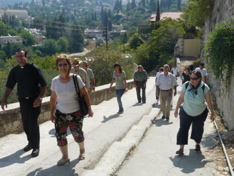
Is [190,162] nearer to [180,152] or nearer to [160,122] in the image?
[180,152]

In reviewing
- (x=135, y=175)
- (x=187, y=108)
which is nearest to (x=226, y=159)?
(x=187, y=108)

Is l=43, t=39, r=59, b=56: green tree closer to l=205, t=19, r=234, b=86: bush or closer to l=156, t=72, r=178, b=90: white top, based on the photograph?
l=156, t=72, r=178, b=90: white top

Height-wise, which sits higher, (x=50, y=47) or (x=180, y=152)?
(x=180, y=152)

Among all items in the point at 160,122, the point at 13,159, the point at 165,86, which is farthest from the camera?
the point at 165,86

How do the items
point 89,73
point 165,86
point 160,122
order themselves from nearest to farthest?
point 160,122, point 165,86, point 89,73

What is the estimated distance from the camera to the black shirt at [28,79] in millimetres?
5027

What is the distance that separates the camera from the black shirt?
5027 mm

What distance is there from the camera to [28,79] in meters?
5.03

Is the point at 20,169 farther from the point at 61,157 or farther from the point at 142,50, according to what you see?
the point at 142,50

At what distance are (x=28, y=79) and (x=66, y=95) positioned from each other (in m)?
0.97

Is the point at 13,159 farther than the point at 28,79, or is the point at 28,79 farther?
the point at 28,79

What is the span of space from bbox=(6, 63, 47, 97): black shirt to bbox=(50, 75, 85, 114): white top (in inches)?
28.5

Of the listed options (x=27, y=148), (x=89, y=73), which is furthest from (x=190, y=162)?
(x=89, y=73)

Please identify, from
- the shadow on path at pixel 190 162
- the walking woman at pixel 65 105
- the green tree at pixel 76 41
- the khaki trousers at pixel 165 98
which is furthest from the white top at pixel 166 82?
the green tree at pixel 76 41
